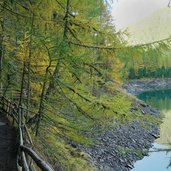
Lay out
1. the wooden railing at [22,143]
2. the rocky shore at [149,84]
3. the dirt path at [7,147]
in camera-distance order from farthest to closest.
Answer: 1. the rocky shore at [149,84]
2. the dirt path at [7,147]
3. the wooden railing at [22,143]

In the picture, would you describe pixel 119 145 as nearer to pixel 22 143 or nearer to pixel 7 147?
pixel 7 147

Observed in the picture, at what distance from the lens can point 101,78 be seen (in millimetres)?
7949

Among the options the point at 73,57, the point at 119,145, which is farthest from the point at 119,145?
the point at 73,57

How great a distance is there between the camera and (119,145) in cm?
2091

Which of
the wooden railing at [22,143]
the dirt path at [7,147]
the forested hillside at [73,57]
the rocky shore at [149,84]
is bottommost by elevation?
the rocky shore at [149,84]

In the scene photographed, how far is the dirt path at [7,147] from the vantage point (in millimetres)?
5863

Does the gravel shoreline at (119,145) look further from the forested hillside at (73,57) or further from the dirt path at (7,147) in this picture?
the dirt path at (7,147)

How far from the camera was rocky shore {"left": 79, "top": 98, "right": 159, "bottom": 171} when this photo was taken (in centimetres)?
1743

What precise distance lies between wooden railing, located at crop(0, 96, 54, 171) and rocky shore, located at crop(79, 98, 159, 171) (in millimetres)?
5142

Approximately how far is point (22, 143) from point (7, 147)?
162 centimetres

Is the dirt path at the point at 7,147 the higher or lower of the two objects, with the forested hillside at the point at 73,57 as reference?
lower

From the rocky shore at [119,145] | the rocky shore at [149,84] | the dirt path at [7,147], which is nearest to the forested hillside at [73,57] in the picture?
the dirt path at [7,147]

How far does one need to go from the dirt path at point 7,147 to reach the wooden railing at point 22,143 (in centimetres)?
23

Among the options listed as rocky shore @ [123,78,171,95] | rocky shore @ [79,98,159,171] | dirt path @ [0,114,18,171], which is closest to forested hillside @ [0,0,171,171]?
dirt path @ [0,114,18,171]
